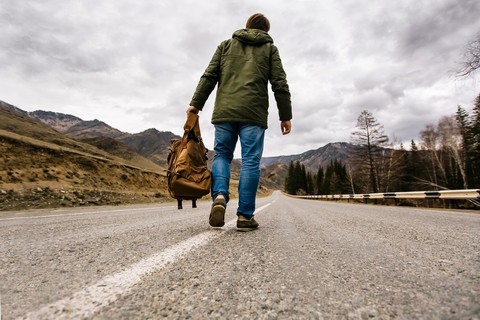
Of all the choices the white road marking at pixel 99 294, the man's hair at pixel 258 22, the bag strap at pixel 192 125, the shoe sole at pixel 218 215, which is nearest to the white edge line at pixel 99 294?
the white road marking at pixel 99 294

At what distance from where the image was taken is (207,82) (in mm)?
2977

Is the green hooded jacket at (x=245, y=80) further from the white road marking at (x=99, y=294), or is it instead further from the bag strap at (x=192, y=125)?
the white road marking at (x=99, y=294)

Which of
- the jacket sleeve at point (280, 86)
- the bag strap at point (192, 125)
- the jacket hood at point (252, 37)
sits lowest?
the bag strap at point (192, 125)

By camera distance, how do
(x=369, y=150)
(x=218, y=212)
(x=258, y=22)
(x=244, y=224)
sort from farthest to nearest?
(x=369, y=150)
(x=258, y=22)
(x=244, y=224)
(x=218, y=212)

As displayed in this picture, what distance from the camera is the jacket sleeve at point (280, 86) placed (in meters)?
2.96

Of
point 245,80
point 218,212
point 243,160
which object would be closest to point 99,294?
point 218,212

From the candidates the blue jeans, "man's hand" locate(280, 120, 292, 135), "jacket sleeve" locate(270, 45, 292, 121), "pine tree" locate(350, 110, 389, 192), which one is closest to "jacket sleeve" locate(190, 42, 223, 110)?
the blue jeans

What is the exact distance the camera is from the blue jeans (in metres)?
2.63

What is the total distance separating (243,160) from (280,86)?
94 cm

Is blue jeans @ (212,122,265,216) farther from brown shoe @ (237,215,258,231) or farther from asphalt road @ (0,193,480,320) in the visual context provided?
asphalt road @ (0,193,480,320)

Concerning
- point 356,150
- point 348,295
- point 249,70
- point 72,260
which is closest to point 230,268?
point 348,295

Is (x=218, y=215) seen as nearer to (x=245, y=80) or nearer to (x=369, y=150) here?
(x=245, y=80)

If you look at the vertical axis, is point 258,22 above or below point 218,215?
above

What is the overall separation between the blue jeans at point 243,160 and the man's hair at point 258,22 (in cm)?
130
